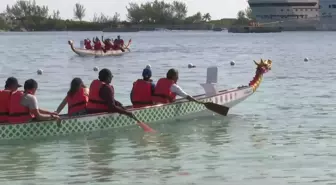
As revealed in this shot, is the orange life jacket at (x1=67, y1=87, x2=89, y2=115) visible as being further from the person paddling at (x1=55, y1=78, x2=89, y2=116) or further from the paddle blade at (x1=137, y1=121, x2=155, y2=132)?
the paddle blade at (x1=137, y1=121, x2=155, y2=132)

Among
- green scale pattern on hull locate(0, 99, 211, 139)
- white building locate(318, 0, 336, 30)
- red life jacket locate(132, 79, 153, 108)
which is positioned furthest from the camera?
white building locate(318, 0, 336, 30)

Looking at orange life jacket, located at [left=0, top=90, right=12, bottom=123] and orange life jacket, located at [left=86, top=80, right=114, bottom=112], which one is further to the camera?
orange life jacket, located at [left=86, top=80, right=114, bottom=112]

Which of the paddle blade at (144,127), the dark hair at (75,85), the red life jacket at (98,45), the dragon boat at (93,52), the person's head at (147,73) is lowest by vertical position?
the dragon boat at (93,52)

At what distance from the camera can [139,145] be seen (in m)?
16.7

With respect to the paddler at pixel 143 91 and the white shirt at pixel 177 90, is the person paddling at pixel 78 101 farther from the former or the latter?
the white shirt at pixel 177 90

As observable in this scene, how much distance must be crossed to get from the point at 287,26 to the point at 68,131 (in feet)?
533

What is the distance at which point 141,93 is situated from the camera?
1836 cm

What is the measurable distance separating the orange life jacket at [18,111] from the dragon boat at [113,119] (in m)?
0.12

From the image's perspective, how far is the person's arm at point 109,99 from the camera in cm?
1688

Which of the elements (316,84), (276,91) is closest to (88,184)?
(276,91)

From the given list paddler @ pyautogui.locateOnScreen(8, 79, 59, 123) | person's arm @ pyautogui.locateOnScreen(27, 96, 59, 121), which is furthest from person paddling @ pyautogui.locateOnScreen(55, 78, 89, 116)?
paddler @ pyautogui.locateOnScreen(8, 79, 59, 123)

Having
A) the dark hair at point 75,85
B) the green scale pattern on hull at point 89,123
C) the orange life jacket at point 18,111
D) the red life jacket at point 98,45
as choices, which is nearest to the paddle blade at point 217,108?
the green scale pattern on hull at point 89,123

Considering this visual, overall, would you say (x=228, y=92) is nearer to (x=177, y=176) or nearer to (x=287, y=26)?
(x=177, y=176)

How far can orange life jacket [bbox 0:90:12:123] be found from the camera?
1596 centimetres
